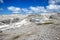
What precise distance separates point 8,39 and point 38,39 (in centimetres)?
302

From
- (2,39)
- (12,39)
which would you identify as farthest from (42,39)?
(2,39)

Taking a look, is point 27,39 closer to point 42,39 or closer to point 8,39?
point 42,39

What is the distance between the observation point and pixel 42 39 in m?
8.65

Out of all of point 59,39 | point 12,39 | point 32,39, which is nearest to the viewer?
point 59,39

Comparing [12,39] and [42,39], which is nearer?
[42,39]

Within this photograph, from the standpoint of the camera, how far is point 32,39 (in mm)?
8992

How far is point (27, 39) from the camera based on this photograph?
9.20 meters

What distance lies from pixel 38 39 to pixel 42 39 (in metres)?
0.29

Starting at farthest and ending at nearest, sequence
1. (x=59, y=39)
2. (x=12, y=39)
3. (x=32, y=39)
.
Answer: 1. (x=12, y=39)
2. (x=32, y=39)
3. (x=59, y=39)

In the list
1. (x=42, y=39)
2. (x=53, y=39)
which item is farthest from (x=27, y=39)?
(x=53, y=39)

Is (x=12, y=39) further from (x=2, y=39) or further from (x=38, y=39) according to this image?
(x=38, y=39)

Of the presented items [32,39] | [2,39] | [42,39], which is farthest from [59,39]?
[2,39]

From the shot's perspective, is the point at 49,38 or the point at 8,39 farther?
the point at 8,39

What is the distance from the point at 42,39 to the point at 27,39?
1.21 meters
